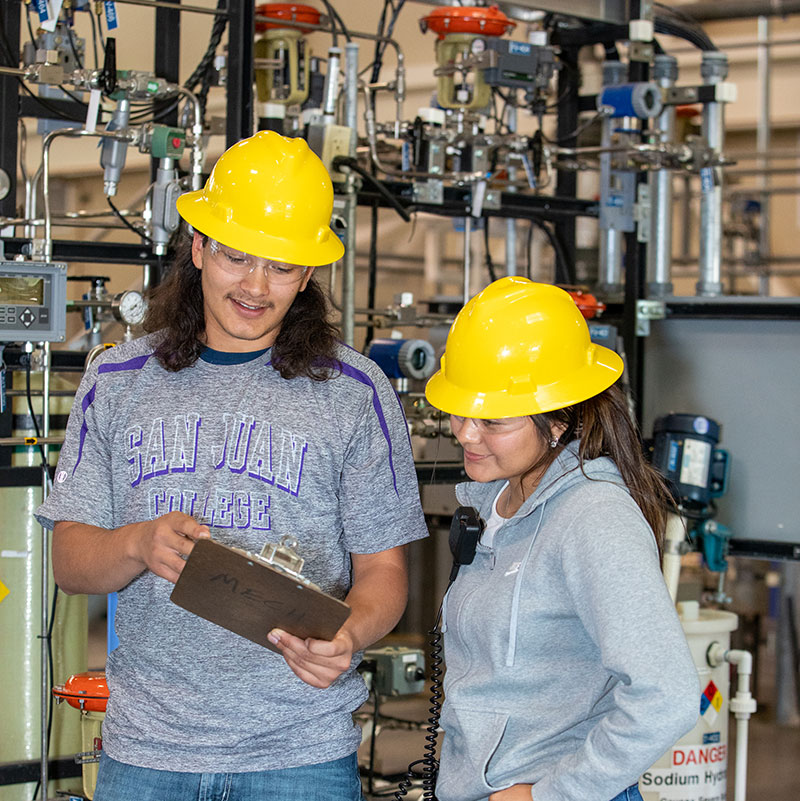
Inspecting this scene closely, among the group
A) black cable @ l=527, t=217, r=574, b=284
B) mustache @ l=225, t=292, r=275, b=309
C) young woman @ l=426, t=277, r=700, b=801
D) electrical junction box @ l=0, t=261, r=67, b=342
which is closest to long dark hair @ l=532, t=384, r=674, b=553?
young woman @ l=426, t=277, r=700, b=801

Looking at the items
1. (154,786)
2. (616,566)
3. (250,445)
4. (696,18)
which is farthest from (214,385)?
(696,18)

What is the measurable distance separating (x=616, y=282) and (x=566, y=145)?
521mm

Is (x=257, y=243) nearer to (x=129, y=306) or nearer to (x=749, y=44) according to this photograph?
(x=129, y=306)

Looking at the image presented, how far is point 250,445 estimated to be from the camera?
1646mm

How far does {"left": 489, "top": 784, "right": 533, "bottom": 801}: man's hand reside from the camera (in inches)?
55.4

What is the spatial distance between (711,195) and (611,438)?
2788 millimetres

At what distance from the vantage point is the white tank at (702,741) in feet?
10.4

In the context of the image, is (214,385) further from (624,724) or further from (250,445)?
(624,724)

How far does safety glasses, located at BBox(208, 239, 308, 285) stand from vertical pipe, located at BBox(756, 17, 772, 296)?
562 cm

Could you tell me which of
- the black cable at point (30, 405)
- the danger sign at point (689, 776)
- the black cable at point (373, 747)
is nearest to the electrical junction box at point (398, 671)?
the black cable at point (373, 747)

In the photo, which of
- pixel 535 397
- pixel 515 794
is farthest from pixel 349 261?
pixel 515 794

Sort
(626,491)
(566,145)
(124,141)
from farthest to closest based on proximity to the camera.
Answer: (566,145) < (124,141) < (626,491)

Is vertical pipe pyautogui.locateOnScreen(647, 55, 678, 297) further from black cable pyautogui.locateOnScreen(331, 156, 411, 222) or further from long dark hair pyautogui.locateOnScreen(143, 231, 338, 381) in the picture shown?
long dark hair pyautogui.locateOnScreen(143, 231, 338, 381)

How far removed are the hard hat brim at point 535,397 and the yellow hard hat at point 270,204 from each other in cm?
33
